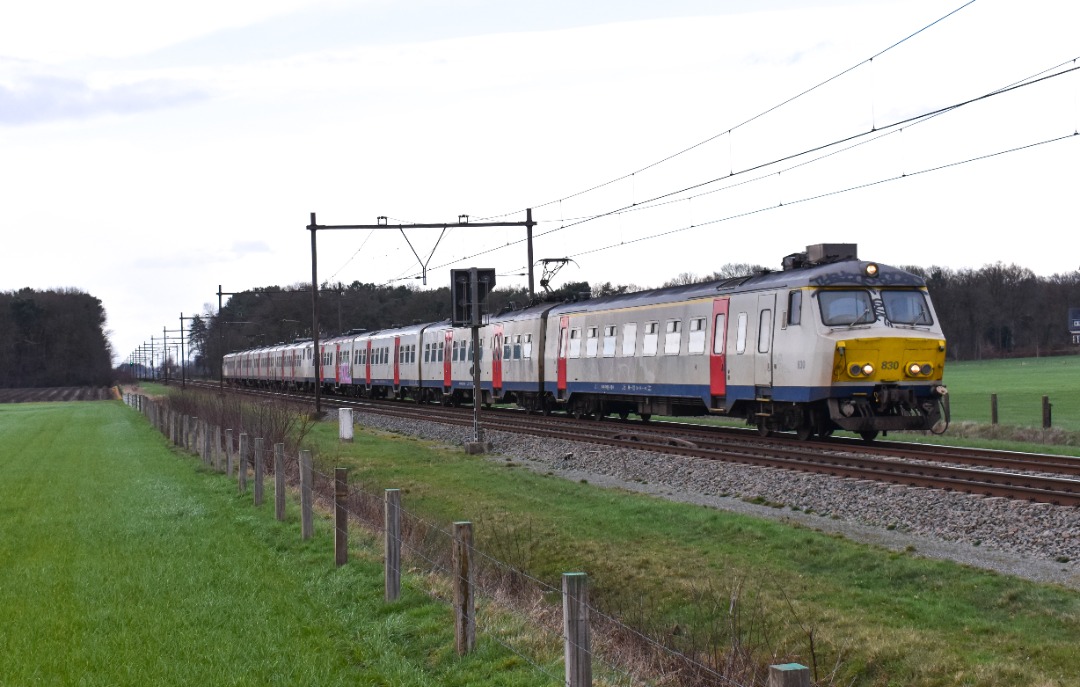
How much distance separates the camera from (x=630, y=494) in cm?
1792

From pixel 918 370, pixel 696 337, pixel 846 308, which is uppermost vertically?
pixel 846 308

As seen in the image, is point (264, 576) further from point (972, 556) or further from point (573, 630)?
point (972, 556)

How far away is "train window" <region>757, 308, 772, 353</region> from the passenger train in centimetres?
3

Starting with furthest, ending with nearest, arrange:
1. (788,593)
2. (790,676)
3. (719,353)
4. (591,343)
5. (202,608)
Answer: (591,343) → (719,353) → (788,593) → (202,608) → (790,676)

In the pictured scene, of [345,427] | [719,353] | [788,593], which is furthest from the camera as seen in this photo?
[345,427]

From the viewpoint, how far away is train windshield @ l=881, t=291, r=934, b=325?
21531 mm

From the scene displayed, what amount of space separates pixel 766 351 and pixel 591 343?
9020 mm

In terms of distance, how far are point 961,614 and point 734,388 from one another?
13291 mm

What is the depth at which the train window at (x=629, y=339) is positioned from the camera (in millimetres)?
28250

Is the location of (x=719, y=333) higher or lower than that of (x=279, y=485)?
higher

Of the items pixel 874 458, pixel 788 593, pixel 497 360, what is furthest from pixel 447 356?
pixel 788 593

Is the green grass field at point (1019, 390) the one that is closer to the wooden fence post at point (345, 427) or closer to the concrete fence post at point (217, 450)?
the wooden fence post at point (345, 427)

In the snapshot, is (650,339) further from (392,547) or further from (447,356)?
(392,547)

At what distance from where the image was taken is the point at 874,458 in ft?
62.8
